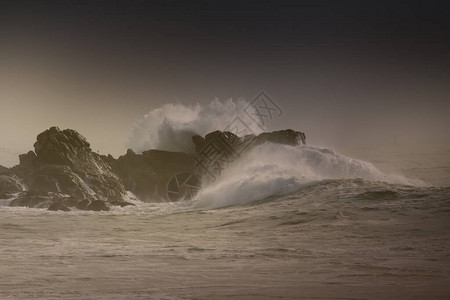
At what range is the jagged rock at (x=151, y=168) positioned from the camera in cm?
5850

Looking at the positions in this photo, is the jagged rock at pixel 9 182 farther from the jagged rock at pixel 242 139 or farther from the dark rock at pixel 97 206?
the jagged rock at pixel 242 139

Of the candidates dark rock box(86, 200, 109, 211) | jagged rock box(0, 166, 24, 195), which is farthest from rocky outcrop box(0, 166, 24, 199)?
dark rock box(86, 200, 109, 211)

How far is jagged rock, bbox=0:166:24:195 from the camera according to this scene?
141 feet

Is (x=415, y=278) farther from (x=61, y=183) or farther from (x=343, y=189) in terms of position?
(x=61, y=183)

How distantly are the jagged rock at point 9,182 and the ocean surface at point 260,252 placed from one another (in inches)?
961

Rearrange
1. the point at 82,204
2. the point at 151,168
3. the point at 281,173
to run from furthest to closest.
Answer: the point at 151,168 → the point at 281,173 → the point at 82,204

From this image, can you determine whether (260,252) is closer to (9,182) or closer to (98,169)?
(9,182)

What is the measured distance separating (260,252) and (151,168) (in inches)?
1936

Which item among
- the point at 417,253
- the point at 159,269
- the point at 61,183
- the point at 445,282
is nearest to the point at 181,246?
the point at 159,269

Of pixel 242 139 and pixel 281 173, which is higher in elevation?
pixel 242 139

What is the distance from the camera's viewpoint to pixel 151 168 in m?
60.1

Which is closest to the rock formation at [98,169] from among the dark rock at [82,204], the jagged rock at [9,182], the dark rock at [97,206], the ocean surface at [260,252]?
the jagged rock at [9,182]

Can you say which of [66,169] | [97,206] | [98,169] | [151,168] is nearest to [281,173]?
[97,206]

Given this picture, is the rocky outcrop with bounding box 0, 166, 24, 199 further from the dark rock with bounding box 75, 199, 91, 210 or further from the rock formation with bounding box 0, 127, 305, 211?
the dark rock with bounding box 75, 199, 91, 210
